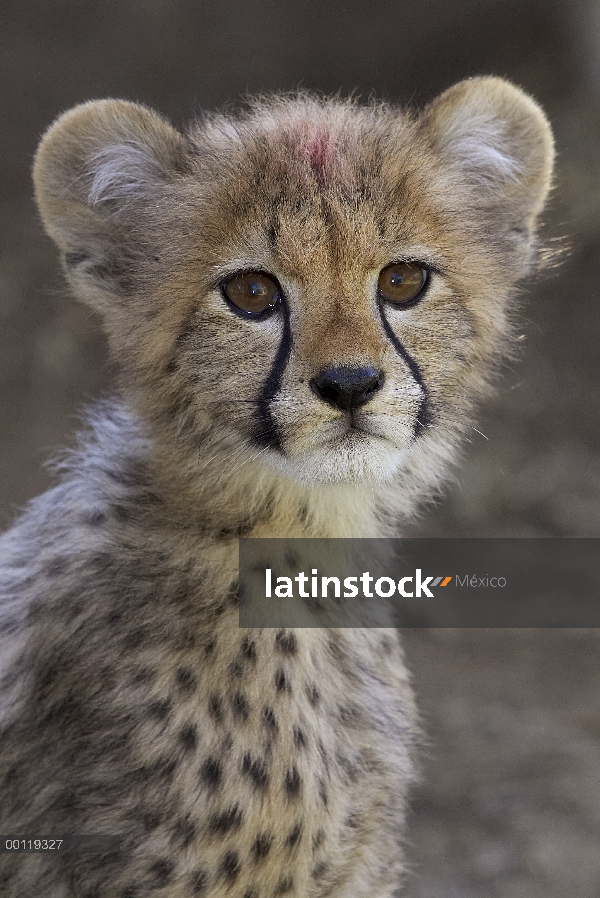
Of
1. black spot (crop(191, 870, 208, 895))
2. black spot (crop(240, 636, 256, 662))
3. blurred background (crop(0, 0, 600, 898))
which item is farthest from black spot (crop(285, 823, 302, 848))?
blurred background (crop(0, 0, 600, 898))

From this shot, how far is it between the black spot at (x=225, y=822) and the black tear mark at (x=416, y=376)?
548mm

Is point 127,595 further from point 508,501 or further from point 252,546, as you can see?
point 508,501

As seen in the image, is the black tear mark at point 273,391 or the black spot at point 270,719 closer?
the black tear mark at point 273,391

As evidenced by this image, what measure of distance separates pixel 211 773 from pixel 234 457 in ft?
1.38

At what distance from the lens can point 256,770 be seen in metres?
1.41

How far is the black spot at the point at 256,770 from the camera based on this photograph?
1399 millimetres

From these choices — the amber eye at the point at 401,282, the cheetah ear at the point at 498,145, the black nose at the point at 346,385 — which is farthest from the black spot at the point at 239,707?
the cheetah ear at the point at 498,145

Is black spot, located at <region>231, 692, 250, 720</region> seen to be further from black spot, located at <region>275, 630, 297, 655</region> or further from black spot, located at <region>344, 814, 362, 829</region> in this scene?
black spot, located at <region>344, 814, 362, 829</region>

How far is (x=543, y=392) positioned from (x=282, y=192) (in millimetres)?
2024

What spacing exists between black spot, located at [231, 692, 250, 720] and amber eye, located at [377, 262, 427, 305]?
0.57 meters

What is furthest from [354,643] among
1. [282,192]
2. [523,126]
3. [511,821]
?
[511,821]

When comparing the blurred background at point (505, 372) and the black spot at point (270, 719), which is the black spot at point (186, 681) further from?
the blurred background at point (505, 372)

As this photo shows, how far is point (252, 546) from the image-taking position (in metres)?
1.48

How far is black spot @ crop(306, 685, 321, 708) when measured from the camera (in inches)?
58.2
